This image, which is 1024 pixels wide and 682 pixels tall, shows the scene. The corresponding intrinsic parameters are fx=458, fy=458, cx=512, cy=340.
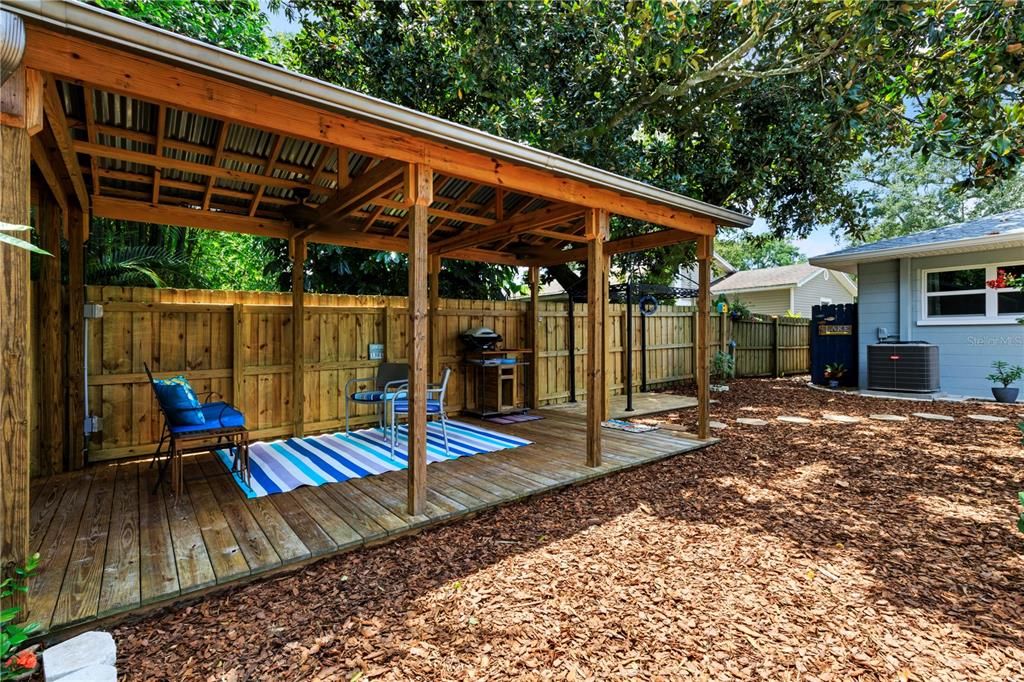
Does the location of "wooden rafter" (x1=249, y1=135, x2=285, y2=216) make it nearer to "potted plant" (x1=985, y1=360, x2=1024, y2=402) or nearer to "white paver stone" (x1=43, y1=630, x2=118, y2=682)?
"white paver stone" (x1=43, y1=630, x2=118, y2=682)

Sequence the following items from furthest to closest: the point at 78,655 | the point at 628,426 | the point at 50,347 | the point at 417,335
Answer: the point at 628,426, the point at 50,347, the point at 417,335, the point at 78,655

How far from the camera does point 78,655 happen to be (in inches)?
67.2

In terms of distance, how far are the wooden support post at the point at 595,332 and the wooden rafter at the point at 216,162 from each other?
9.62ft

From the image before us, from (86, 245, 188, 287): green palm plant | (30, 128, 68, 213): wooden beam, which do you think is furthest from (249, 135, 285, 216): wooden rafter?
(86, 245, 188, 287): green palm plant

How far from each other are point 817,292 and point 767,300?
2.40 m

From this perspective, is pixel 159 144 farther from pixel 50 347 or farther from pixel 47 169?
pixel 50 347

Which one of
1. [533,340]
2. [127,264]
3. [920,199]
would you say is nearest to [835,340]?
[533,340]

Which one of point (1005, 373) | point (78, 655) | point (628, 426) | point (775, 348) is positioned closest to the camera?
point (78, 655)

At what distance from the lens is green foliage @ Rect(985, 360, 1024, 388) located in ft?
24.8

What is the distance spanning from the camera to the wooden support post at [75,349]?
3922 mm

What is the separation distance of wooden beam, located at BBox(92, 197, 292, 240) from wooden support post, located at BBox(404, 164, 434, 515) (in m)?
2.91

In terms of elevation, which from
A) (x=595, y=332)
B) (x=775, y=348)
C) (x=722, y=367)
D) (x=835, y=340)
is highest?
(x=595, y=332)

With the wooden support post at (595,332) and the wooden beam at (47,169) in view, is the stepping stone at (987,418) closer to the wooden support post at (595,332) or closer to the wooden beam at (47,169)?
the wooden support post at (595,332)

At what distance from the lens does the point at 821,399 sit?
826 cm
